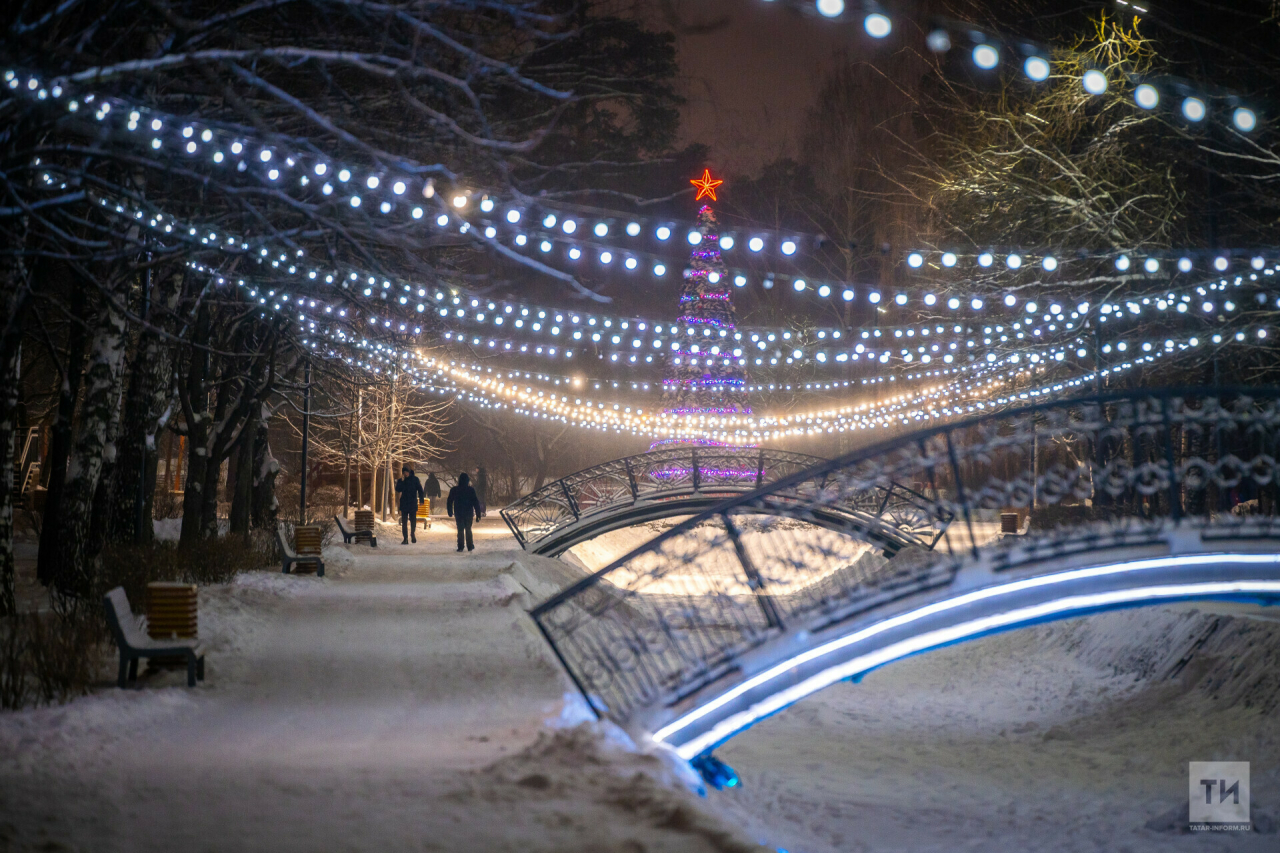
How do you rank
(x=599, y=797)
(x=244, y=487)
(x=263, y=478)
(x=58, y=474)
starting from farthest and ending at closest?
(x=263, y=478) → (x=244, y=487) → (x=58, y=474) → (x=599, y=797)

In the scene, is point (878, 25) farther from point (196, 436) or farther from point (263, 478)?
point (263, 478)

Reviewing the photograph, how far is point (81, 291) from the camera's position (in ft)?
44.4

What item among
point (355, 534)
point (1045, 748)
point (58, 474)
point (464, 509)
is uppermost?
point (58, 474)

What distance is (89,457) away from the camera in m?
13.1

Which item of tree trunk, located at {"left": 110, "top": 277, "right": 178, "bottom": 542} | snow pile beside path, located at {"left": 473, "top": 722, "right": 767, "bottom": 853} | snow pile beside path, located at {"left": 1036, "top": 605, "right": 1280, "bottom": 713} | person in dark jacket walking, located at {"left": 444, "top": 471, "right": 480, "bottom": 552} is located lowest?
snow pile beside path, located at {"left": 1036, "top": 605, "right": 1280, "bottom": 713}

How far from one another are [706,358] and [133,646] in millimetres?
24622

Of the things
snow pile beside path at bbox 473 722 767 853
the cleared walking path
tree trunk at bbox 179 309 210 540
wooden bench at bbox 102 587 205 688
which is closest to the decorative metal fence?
tree trunk at bbox 179 309 210 540

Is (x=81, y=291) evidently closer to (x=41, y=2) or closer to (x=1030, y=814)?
(x=41, y=2)

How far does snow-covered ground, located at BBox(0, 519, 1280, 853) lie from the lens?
5832 mm

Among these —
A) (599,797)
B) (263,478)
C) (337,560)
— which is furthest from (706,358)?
(599,797)

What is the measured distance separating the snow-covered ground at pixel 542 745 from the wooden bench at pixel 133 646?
0.72ft

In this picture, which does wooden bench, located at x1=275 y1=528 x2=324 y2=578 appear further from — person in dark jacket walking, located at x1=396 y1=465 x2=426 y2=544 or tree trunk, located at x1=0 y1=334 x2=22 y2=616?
person in dark jacket walking, located at x1=396 y1=465 x2=426 y2=544

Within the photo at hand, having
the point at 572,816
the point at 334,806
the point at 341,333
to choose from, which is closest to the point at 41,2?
the point at 334,806

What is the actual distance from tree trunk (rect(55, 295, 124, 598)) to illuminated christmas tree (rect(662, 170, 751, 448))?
1870 cm
